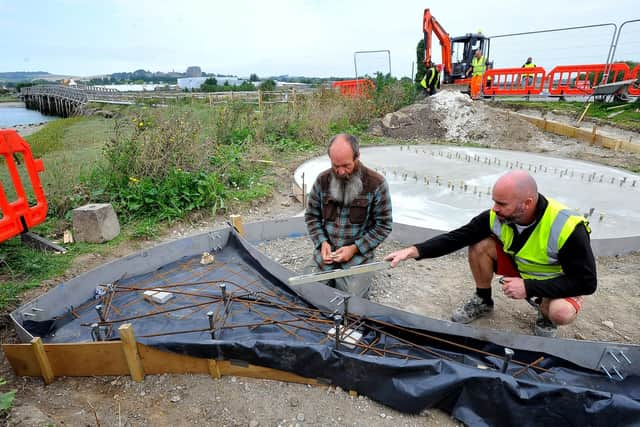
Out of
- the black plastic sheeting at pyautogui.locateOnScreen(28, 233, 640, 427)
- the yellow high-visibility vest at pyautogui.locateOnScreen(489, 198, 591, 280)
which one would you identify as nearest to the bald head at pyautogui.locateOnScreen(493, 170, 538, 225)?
the yellow high-visibility vest at pyautogui.locateOnScreen(489, 198, 591, 280)

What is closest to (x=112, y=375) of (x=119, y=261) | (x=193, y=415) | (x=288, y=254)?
(x=193, y=415)

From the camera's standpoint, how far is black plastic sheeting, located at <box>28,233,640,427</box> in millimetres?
1741

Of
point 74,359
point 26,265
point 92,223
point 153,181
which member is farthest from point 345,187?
point 153,181

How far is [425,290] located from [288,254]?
149 centimetres

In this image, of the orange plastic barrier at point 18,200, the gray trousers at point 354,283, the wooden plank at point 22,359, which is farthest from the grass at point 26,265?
the gray trousers at point 354,283

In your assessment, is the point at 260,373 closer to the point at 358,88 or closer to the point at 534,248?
the point at 534,248

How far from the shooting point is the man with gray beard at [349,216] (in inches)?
108

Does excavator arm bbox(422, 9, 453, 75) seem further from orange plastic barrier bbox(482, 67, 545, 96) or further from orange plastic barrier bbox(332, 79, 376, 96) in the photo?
orange plastic barrier bbox(332, 79, 376, 96)

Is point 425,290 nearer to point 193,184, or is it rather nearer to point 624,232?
point 624,232

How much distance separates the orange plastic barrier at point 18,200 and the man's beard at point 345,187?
9.76ft

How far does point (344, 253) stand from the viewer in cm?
274

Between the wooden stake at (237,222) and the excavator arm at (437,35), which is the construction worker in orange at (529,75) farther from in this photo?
the wooden stake at (237,222)

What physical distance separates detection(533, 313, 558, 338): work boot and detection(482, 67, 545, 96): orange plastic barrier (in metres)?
12.7

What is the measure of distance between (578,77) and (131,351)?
15.7m
